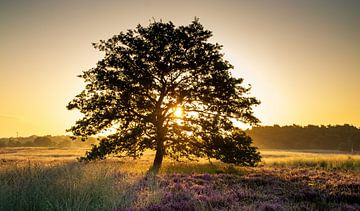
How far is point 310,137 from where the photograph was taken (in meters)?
121

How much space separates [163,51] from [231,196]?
1677 centimetres

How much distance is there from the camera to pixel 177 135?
Answer: 27812 millimetres

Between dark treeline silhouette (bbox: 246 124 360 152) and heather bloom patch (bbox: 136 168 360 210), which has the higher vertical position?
dark treeline silhouette (bbox: 246 124 360 152)

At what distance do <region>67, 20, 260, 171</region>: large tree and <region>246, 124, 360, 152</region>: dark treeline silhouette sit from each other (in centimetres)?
8498

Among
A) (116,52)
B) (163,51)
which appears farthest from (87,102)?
(163,51)

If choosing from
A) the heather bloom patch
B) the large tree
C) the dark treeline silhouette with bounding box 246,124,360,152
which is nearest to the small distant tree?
the dark treeline silhouette with bounding box 246,124,360,152

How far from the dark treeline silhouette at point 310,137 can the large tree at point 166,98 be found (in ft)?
279

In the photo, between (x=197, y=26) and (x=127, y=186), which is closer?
(x=127, y=186)

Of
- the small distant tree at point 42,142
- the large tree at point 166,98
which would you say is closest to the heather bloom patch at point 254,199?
the large tree at point 166,98

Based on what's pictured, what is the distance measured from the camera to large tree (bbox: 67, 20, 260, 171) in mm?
26734

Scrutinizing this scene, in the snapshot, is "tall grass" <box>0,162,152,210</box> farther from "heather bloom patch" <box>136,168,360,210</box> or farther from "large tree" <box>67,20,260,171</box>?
"large tree" <box>67,20,260,171</box>

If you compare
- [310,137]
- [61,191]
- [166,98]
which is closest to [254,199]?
[61,191]

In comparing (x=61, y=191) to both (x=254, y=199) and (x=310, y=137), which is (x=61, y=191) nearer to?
(x=254, y=199)

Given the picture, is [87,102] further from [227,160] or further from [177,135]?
[227,160]
